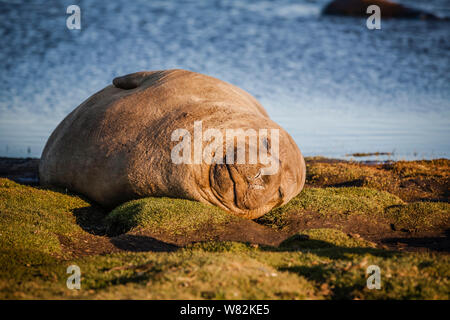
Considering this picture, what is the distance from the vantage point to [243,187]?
9039 millimetres

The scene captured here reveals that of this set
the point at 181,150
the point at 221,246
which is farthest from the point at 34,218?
the point at 221,246

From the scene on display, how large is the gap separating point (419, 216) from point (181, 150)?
4.90 meters

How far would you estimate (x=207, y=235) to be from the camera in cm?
820

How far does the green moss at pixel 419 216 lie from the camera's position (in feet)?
30.4

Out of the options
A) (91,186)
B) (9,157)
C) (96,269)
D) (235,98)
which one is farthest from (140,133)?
(9,157)

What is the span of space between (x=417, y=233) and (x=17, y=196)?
7.84 metres

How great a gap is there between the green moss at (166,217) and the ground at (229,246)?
0.07 ft

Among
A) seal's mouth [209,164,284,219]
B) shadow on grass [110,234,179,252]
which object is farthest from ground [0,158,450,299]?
seal's mouth [209,164,284,219]

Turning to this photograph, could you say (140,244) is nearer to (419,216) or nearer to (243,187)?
(243,187)

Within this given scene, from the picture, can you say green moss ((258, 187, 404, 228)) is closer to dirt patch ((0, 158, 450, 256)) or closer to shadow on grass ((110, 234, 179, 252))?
dirt patch ((0, 158, 450, 256))

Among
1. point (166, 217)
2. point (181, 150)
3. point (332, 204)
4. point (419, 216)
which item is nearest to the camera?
point (166, 217)

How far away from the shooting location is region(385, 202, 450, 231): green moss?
30.4ft

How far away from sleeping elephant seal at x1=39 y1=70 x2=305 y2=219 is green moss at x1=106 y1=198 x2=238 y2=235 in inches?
15.4
